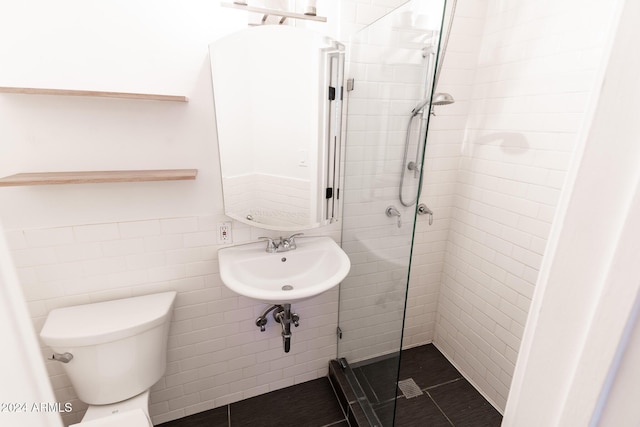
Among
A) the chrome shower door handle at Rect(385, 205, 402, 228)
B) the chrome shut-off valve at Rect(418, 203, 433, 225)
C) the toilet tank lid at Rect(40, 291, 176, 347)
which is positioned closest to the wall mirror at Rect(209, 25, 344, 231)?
the chrome shower door handle at Rect(385, 205, 402, 228)

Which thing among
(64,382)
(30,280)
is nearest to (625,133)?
(30,280)

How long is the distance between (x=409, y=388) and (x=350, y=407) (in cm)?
45

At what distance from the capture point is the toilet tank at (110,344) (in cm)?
114

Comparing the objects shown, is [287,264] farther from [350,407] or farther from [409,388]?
[409,388]

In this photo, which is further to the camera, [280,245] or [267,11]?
[280,245]

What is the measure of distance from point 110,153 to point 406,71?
122 centimetres

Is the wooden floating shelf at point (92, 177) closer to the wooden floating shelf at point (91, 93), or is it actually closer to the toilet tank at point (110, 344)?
the wooden floating shelf at point (91, 93)

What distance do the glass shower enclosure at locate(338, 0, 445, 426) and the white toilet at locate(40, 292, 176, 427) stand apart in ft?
3.19

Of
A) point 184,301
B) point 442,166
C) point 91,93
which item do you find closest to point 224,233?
point 184,301

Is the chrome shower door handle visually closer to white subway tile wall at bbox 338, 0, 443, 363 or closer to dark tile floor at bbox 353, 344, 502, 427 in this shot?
white subway tile wall at bbox 338, 0, 443, 363

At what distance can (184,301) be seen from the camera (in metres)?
1.48

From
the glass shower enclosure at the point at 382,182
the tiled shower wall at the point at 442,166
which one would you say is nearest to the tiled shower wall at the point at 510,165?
the tiled shower wall at the point at 442,166

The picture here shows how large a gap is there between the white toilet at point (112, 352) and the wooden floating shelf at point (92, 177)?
558 mm

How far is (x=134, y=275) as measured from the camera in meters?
1.37
